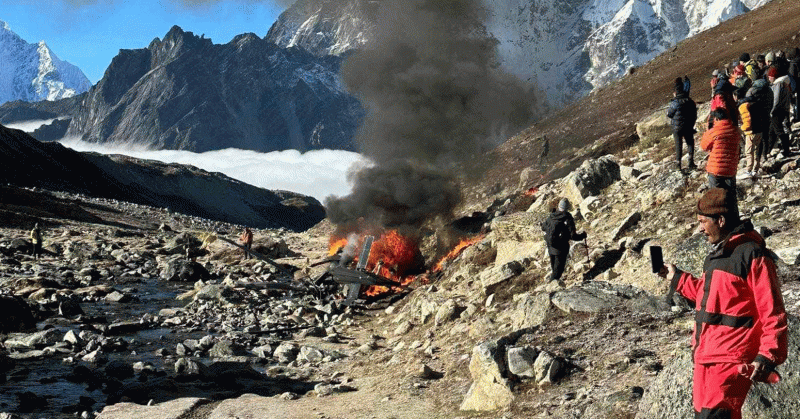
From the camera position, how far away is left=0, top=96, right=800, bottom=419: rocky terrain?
8234 mm

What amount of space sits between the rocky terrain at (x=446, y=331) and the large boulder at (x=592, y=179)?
0.15ft

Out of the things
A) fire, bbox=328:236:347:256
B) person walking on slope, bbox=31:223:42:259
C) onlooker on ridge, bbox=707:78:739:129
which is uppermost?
onlooker on ridge, bbox=707:78:739:129

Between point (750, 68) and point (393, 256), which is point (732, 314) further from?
point (393, 256)

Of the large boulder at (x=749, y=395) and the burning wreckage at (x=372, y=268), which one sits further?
the burning wreckage at (x=372, y=268)

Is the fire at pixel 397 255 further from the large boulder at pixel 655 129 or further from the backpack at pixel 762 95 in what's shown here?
the backpack at pixel 762 95

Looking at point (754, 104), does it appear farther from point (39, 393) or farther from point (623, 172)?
point (39, 393)

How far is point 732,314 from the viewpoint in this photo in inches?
182

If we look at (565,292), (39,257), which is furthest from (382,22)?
(565,292)

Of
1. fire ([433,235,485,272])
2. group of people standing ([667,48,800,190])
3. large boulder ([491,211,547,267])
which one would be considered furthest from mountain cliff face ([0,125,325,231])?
group of people standing ([667,48,800,190])

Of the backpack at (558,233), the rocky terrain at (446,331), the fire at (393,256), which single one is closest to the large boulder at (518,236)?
the rocky terrain at (446,331)

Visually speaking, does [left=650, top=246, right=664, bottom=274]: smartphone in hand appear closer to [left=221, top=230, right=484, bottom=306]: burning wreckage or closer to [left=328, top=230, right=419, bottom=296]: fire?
[left=221, top=230, right=484, bottom=306]: burning wreckage

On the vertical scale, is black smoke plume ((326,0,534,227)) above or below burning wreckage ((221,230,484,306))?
above

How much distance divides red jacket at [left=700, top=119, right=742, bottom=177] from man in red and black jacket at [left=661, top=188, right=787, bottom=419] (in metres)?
6.43

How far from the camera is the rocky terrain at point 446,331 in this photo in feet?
27.0
